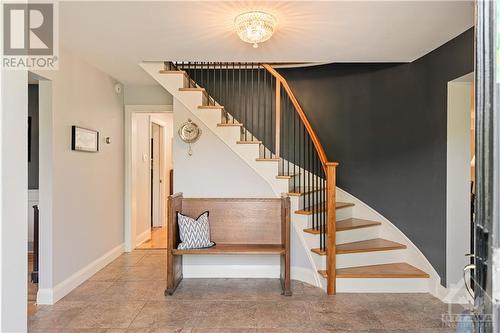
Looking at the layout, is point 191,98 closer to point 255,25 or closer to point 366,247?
point 255,25

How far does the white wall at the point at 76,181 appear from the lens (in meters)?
3.06

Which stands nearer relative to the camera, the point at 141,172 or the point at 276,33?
the point at 276,33

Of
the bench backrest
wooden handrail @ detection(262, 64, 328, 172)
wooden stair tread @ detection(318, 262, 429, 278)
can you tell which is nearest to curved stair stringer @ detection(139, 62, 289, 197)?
the bench backrest

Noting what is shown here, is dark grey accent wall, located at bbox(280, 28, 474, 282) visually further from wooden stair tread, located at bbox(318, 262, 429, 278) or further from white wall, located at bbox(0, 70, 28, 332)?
white wall, located at bbox(0, 70, 28, 332)

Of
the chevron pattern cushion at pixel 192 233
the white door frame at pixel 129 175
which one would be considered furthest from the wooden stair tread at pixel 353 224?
the white door frame at pixel 129 175

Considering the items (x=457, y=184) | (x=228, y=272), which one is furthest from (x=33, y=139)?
(x=457, y=184)

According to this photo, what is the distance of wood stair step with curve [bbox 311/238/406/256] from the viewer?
3.52 meters

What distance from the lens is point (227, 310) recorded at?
2.93 metres

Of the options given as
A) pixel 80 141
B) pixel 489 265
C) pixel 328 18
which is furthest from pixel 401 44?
pixel 80 141

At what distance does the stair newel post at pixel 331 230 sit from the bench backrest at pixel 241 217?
2.16ft

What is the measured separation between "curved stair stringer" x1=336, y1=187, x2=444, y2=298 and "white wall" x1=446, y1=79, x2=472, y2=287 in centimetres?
22

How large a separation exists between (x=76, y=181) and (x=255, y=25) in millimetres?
2480

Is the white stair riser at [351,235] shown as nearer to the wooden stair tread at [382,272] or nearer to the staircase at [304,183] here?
the staircase at [304,183]

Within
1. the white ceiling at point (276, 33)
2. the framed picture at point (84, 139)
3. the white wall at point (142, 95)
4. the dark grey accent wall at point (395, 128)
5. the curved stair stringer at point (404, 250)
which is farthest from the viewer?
the white wall at point (142, 95)
